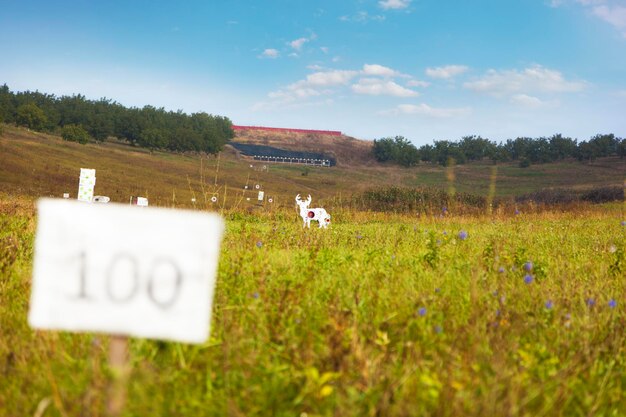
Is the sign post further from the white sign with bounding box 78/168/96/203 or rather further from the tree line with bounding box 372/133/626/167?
the tree line with bounding box 372/133/626/167

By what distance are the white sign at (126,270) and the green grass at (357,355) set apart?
32 centimetres

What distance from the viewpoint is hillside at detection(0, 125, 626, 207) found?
43.6 m

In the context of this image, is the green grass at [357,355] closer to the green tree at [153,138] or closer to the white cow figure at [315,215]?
the white cow figure at [315,215]

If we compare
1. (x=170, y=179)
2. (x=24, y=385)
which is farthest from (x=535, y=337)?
(x=170, y=179)

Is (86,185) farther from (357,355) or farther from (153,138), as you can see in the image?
(153,138)

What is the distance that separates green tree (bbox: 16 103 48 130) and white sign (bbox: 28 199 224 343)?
86.4m

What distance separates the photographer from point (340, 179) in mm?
85750

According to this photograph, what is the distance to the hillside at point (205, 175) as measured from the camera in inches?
1716

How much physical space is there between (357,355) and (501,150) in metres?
109

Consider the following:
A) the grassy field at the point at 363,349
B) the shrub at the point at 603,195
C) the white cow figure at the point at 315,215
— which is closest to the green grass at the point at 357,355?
the grassy field at the point at 363,349

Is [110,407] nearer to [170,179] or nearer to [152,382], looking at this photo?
[152,382]

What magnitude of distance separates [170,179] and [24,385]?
58.0 metres

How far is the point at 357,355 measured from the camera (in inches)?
106

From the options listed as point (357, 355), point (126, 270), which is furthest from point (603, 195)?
point (126, 270)
